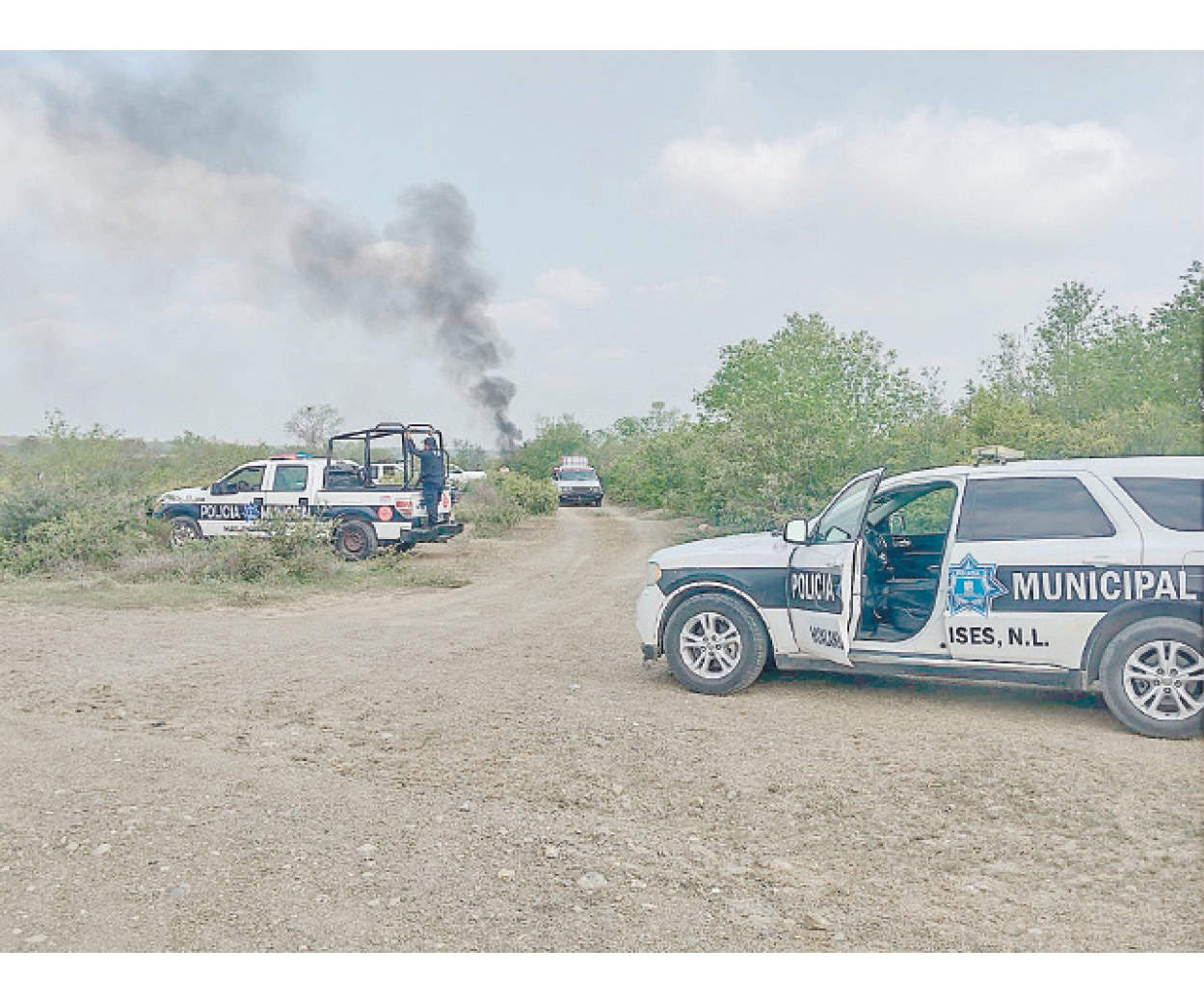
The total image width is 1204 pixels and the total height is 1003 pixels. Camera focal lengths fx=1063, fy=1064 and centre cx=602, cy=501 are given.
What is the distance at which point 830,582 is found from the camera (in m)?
6.79

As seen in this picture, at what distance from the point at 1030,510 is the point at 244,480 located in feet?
47.1

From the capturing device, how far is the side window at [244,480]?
17.9m

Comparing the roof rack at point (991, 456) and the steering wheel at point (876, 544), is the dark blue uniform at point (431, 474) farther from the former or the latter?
the roof rack at point (991, 456)

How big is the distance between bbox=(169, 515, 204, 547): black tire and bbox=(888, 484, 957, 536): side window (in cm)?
1265

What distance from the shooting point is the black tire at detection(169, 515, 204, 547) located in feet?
59.0

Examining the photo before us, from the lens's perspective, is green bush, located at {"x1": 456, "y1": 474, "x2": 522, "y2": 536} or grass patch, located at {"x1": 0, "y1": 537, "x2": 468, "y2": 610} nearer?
grass patch, located at {"x1": 0, "y1": 537, "x2": 468, "y2": 610}

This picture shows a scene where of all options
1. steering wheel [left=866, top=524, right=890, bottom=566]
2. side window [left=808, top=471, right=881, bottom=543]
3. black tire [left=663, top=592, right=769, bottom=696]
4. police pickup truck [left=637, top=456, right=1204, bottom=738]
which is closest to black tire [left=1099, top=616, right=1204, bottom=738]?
police pickup truck [left=637, top=456, right=1204, bottom=738]

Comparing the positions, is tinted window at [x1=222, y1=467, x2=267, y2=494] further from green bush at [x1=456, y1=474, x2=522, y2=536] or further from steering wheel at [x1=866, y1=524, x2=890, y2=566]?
steering wheel at [x1=866, y1=524, x2=890, y2=566]

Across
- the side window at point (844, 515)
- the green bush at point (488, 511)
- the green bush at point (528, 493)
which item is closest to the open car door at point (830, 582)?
the side window at point (844, 515)

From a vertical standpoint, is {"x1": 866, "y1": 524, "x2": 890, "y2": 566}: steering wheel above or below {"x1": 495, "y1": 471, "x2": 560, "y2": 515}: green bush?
below

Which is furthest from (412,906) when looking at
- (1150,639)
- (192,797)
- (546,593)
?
(546,593)

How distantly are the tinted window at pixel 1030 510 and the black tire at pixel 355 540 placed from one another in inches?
483

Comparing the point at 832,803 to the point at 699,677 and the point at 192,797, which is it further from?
the point at 192,797

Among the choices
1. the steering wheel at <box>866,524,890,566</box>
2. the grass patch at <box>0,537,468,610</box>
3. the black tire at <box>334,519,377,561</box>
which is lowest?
the grass patch at <box>0,537,468,610</box>
